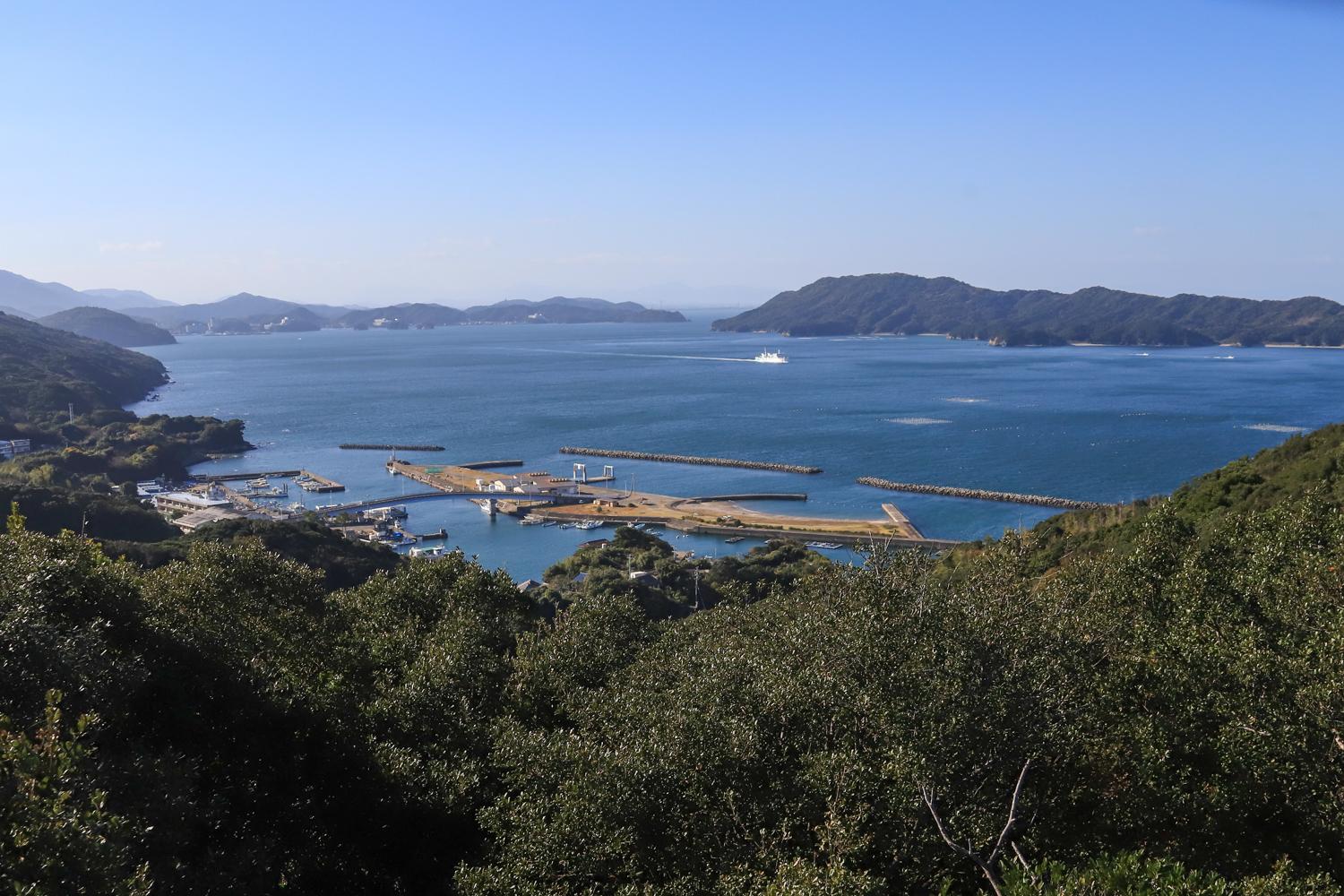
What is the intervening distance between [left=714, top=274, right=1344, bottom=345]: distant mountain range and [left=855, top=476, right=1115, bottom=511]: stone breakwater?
90007 millimetres

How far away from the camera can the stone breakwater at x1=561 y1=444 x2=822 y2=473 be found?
39.5 metres

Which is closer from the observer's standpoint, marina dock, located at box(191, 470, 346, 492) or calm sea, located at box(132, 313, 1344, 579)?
calm sea, located at box(132, 313, 1344, 579)

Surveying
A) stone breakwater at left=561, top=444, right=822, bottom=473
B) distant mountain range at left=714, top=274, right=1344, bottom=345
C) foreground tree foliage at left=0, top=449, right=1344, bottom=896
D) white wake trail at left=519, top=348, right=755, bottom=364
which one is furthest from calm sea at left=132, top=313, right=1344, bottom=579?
foreground tree foliage at left=0, top=449, right=1344, bottom=896

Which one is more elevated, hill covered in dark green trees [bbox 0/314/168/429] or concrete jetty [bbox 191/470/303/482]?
hill covered in dark green trees [bbox 0/314/168/429]

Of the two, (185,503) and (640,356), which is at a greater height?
(640,356)

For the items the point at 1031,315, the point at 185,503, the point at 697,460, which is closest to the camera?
the point at 185,503

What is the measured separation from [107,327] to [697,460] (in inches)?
4825

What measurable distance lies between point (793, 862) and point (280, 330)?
196 meters

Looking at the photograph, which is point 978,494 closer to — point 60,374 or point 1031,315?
point 60,374

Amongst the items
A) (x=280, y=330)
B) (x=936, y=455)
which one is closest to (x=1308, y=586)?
(x=936, y=455)

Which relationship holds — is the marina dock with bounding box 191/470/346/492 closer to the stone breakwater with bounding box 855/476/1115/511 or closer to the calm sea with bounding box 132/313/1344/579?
the calm sea with bounding box 132/313/1344/579

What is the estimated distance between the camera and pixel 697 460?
4188 cm

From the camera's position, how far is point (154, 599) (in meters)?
7.39

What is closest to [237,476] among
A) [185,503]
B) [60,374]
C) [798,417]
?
[185,503]
